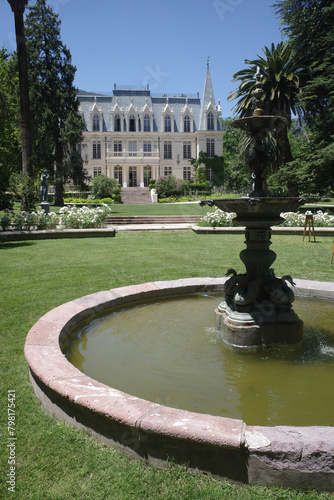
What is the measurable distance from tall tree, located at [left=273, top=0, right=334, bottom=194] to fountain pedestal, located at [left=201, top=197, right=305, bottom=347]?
19.4 meters

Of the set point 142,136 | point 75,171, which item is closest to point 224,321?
point 75,171

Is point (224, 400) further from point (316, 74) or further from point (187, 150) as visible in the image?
point (187, 150)

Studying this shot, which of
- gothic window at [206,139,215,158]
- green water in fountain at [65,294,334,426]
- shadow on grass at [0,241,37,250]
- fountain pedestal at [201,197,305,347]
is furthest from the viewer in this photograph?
gothic window at [206,139,215,158]

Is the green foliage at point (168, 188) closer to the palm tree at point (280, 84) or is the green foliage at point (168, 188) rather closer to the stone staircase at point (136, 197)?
the stone staircase at point (136, 197)

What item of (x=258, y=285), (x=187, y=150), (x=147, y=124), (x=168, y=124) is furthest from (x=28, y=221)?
(x=168, y=124)

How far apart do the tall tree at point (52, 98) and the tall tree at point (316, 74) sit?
16.1 metres

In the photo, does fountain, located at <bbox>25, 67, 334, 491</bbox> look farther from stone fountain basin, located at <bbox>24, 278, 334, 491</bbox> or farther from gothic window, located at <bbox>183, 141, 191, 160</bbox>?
gothic window, located at <bbox>183, 141, 191, 160</bbox>

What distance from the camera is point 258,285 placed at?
14.9 feet

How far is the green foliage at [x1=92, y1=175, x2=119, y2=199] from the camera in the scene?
39.0 metres

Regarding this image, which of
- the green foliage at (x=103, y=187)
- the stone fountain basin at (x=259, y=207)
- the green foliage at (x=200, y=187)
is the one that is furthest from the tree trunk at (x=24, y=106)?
the green foliage at (x=200, y=187)

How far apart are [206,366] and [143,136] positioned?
5482cm

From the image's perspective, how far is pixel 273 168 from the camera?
27.9 m

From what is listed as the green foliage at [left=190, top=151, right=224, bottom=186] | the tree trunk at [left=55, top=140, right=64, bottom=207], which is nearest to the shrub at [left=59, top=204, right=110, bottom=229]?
the tree trunk at [left=55, top=140, right=64, bottom=207]

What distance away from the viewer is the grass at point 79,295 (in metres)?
2.21
